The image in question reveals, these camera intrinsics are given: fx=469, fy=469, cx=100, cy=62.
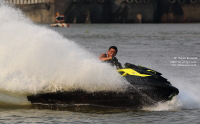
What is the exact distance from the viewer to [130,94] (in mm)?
12812

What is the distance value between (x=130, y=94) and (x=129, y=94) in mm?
28

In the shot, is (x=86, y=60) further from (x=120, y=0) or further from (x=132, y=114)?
(x=120, y=0)

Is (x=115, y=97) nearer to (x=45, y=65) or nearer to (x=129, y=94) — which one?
(x=129, y=94)

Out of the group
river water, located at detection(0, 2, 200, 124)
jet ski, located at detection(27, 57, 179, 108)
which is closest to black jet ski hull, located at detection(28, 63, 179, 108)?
jet ski, located at detection(27, 57, 179, 108)

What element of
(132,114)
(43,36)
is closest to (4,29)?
(43,36)

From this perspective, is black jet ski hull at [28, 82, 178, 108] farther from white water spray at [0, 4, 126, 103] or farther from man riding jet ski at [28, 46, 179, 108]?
white water spray at [0, 4, 126, 103]

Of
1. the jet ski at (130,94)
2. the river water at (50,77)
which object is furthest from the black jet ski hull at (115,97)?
the river water at (50,77)

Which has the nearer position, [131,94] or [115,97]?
[131,94]

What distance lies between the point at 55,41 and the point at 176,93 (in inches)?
153

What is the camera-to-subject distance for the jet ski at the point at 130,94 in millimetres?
12516

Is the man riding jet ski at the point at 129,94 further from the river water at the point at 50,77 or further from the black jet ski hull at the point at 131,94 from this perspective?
the river water at the point at 50,77

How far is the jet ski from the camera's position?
1252 cm

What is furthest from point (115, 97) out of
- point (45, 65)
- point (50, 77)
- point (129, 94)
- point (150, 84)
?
point (45, 65)

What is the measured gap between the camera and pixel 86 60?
13445 millimetres
